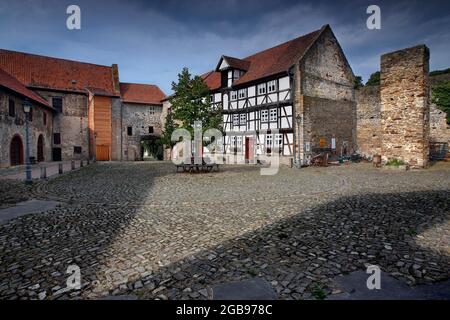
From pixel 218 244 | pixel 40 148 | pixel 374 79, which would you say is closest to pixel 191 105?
pixel 218 244

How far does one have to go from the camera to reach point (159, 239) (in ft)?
15.2

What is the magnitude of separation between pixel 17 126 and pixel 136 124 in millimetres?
15931

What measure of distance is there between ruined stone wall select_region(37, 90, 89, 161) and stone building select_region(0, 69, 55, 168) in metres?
2.99

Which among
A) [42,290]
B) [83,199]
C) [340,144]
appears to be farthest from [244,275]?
[340,144]

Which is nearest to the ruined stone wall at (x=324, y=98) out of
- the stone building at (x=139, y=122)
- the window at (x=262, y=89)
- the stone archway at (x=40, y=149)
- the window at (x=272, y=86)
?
the window at (x=272, y=86)

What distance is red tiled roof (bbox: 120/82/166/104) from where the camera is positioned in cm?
3522

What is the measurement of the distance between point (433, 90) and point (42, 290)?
93.3 ft

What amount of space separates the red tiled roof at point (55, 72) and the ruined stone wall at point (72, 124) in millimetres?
1023

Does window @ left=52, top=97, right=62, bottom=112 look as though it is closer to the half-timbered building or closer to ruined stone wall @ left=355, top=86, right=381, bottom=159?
the half-timbered building

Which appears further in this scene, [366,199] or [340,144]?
[340,144]

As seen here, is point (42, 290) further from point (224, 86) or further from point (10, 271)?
point (224, 86)

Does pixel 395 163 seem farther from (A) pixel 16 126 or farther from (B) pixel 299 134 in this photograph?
(A) pixel 16 126

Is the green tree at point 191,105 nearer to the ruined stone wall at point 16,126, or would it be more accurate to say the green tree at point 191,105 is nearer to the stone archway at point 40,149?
the ruined stone wall at point 16,126

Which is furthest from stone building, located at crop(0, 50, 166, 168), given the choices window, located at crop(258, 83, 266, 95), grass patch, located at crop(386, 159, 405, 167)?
grass patch, located at crop(386, 159, 405, 167)
